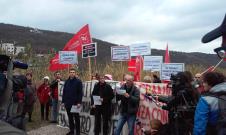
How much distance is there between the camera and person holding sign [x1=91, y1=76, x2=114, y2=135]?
10789mm

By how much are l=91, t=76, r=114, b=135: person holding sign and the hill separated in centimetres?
4911

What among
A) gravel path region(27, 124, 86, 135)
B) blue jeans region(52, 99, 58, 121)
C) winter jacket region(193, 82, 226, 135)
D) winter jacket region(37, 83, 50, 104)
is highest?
winter jacket region(193, 82, 226, 135)

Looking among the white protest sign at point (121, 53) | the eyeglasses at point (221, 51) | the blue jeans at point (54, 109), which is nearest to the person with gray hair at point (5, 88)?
the eyeglasses at point (221, 51)

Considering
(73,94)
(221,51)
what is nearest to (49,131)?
(73,94)

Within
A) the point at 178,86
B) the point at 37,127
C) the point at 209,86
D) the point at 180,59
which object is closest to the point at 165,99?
the point at 178,86

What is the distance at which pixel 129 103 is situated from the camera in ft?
32.0

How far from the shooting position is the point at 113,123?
35.9 feet

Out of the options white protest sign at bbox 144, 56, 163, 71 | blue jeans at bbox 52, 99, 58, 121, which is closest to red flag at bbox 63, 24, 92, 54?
blue jeans at bbox 52, 99, 58, 121

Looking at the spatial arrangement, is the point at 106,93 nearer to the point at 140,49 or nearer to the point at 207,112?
the point at 140,49

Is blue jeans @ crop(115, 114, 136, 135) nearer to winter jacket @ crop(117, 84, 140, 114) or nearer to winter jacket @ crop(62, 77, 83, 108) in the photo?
winter jacket @ crop(117, 84, 140, 114)

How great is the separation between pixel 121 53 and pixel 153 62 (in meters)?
1.19

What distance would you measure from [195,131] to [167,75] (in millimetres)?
7181

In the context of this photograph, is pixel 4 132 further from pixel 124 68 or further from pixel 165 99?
pixel 124 68

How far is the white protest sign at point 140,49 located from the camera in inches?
528
